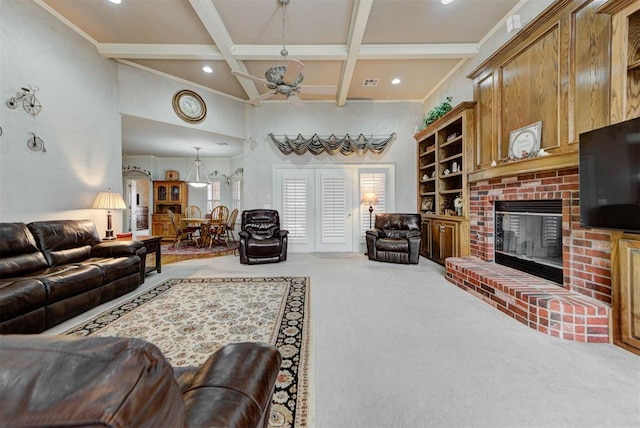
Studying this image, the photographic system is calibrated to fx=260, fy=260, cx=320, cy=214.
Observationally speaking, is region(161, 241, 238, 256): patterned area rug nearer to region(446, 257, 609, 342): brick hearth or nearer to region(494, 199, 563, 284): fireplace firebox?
region(446, 257, 609, 342): brick hearth

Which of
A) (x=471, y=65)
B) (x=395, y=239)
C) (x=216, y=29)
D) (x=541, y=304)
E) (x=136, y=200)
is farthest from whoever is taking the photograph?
(x=136, y=200)

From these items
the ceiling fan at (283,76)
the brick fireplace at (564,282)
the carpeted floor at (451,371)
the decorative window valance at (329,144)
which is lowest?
the carpeted floor at (451,371)

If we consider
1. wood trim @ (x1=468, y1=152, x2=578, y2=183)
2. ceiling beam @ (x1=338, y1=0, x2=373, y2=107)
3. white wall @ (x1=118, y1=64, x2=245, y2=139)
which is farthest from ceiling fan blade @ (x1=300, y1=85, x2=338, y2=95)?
white wall @ (x1=118, y1=64, x2=245, y2=139)

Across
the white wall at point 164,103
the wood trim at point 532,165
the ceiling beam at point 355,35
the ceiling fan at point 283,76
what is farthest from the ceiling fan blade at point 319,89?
the white wall at point 164,103

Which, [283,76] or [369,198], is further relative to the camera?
[369,198]

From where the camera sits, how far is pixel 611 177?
1.94 meters

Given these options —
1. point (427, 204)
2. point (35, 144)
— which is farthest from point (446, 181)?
point (35, 144)

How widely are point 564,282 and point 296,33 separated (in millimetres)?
4316

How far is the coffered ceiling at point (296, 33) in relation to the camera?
124 inches

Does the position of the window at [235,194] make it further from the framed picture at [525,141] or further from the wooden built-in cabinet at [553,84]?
the framed picture at [525,141]

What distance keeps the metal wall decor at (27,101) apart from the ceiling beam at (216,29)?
Answer: 2139mm

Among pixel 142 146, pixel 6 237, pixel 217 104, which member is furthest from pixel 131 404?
pixel 142 146

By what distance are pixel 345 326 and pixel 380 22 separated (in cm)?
372

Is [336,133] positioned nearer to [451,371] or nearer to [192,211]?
[451,371]
